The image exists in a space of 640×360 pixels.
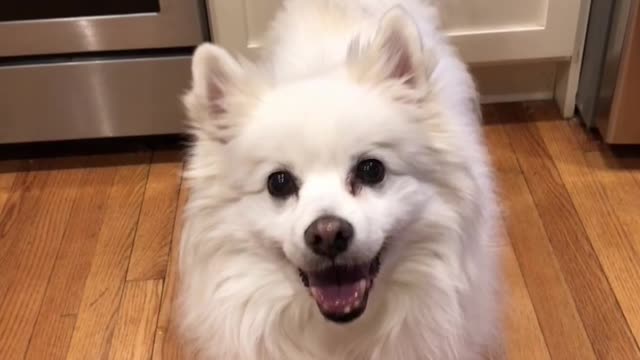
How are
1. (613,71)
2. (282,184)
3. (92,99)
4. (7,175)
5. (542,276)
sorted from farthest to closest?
(7,175) → (92,99) → (613,71) → (542,276) → (282,184)

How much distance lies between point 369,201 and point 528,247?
932 mm

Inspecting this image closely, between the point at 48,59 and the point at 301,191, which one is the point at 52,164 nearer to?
the point at 48,59

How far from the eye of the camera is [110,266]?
205 centimetres

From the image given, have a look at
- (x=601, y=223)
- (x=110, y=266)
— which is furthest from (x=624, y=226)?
(x=110, y=266)

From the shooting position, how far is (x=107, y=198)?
229 cm

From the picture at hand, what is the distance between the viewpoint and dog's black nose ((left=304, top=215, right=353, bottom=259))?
3.71 ft

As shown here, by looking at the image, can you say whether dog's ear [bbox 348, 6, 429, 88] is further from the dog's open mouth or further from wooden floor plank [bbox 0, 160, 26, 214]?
wooden floor plank [bbox 0, 160, 26, 214]

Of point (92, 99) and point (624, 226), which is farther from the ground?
point (92, 99)

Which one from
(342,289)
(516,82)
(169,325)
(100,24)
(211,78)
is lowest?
(169,325)

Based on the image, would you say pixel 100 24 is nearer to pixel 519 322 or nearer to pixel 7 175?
pixel 7 175

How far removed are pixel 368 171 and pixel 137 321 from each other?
898mm

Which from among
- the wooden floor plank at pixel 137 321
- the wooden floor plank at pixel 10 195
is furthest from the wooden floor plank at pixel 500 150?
the wooden floor plank at pixel 10 195

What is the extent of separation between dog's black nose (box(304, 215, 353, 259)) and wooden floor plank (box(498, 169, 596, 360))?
2.64 feet

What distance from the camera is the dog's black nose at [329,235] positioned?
3.71 feet
